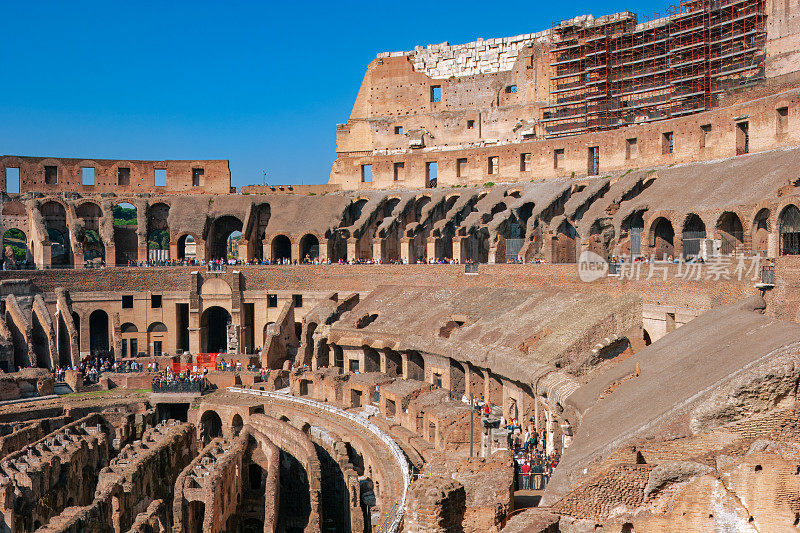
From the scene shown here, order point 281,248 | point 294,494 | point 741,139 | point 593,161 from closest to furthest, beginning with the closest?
point 294,494
point 741,139
point 593,161
point 281,248

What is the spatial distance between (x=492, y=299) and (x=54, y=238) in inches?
1445

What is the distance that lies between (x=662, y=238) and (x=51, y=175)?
134ft

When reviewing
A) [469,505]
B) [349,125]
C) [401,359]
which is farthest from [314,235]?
[469,505]

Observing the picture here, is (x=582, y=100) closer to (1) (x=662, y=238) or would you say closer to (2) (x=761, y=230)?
(1) (x=662, y=238)

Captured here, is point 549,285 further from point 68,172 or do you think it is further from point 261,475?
point 68,172

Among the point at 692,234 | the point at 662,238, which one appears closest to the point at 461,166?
the point at 662,238

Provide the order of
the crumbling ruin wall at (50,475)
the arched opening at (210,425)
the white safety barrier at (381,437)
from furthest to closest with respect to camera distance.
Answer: the arched opening at (210,425) < the crumbling ruin wall at (50,475) < the white safety barrier at (381,437)

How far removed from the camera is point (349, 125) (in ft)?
202

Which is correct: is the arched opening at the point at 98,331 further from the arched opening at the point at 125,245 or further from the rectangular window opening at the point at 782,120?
the rectangular window opening at the point at 782,120

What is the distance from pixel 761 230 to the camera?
31.0 m

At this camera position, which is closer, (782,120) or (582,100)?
(782,120)

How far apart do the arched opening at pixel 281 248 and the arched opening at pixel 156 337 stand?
8.85 m

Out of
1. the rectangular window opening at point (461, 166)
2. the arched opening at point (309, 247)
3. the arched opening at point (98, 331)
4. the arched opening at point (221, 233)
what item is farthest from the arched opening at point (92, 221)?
the rectangular window opening at point (461, 166)

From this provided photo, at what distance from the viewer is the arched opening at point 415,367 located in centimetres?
3547
